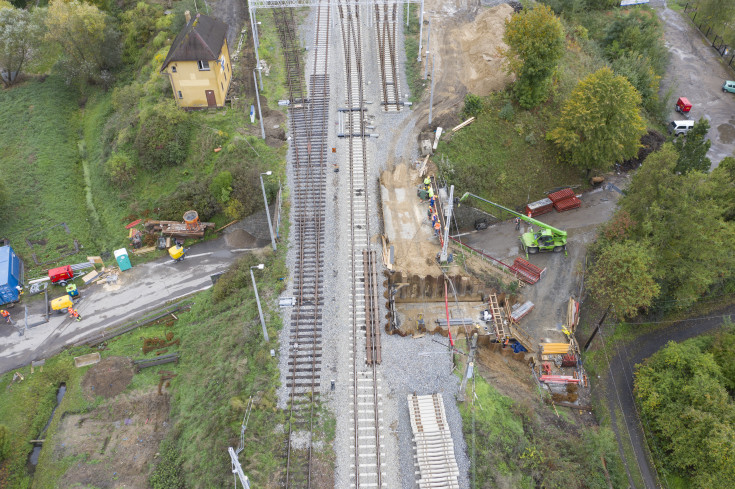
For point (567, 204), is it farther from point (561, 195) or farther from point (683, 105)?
point (683, 105)

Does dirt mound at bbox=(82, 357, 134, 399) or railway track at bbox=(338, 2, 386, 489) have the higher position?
railway track at bbox=(338, 2, 386, 489)

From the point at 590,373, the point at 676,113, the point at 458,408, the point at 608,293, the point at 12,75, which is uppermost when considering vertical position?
the point at 12,75

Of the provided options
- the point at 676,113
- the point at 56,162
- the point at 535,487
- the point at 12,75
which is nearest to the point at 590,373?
the point at 535,487

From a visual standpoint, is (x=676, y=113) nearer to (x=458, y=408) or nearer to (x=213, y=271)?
(x=458, y=408)

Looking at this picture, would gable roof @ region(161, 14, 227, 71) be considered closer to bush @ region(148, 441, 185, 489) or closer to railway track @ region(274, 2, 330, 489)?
railway track @ region(274, 2, 330, 489)

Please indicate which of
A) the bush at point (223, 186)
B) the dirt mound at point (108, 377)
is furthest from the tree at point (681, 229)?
the dirt mound at point (108, 377)

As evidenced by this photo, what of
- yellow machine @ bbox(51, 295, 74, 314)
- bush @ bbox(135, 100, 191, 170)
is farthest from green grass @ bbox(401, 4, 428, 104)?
yellow machine @ bbox(51, 295, 74, 314)
